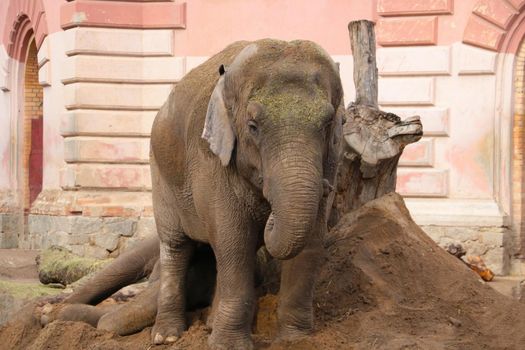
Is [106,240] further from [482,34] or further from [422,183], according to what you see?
[482,34]

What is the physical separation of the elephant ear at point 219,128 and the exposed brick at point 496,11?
9188mm

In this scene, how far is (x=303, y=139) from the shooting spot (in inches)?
223

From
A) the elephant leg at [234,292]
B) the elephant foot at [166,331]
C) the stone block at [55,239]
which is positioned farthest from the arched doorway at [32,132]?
the elephant leg at [234,292]

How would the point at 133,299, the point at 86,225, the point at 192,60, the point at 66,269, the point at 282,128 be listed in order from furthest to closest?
the point at 192,60 → the point at 86,225 → the point at 66,269 → the point at 133,299 → the point at 282,128

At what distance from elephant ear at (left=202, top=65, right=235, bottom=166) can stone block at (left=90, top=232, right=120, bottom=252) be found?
10.1 metres

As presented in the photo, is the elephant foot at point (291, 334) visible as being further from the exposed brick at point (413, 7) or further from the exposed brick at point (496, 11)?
the exposed brick at point (413, 7)

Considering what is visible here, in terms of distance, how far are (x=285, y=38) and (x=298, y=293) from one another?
33.1ft

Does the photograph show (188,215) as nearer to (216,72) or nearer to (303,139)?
(216,72)

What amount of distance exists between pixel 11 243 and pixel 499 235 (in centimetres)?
856

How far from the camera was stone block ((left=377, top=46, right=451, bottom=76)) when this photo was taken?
15.1m

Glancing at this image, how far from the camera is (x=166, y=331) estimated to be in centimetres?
691

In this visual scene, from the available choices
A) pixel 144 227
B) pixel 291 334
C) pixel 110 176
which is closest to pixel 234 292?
pixel 291 334

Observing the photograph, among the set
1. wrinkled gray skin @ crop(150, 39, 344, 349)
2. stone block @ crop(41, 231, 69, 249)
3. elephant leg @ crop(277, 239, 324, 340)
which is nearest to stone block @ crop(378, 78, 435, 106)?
stone block @ crop(41, 231, 69, 249)

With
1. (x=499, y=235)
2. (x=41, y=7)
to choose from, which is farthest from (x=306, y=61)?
(x=41, y=7)
